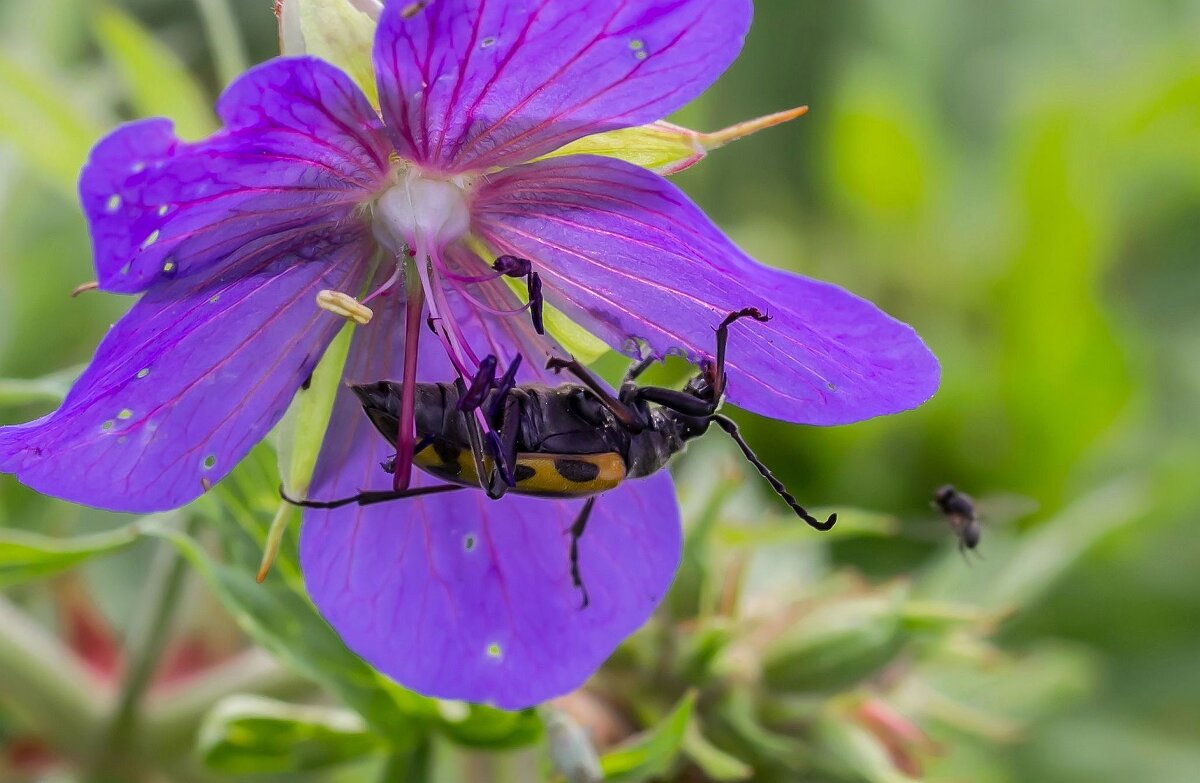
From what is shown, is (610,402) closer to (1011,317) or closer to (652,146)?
(652,146)

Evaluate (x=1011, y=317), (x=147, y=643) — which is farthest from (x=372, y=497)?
(x=1011, y=317)

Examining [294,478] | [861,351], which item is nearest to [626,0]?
[861,351]

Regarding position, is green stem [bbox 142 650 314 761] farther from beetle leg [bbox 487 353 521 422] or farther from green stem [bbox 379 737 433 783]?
beetle leg [bbox 487 353 521 422]

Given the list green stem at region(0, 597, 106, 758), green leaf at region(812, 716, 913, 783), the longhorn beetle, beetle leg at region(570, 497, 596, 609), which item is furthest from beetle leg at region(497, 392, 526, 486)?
green stem at region(0, 597, 106, 758)

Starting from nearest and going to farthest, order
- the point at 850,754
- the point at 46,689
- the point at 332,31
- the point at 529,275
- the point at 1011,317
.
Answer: the point at 332,31, the point at 529,275, the point at 850,754, the point at 46,689, the point at 1011,317

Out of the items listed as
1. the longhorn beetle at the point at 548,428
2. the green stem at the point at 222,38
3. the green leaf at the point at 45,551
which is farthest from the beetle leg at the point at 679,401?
the green stem at the point at 222,38

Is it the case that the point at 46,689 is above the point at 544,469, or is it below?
below
